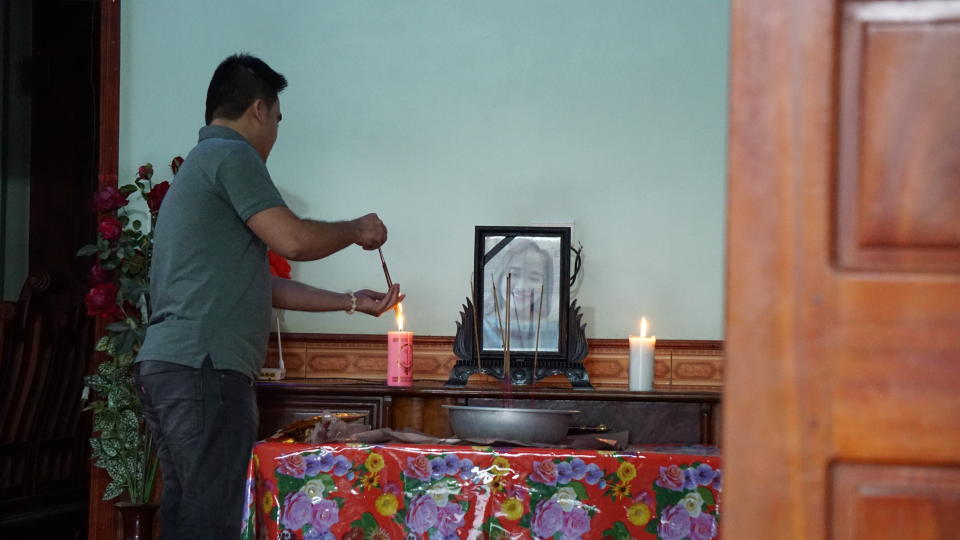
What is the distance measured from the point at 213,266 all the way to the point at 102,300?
1.02 meters

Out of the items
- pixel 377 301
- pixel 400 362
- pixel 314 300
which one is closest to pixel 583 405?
pixel 400 362

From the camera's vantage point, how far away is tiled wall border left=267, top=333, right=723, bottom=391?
3.14 m

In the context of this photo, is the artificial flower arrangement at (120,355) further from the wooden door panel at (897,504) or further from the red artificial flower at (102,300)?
the wooden door panel at (897,504)

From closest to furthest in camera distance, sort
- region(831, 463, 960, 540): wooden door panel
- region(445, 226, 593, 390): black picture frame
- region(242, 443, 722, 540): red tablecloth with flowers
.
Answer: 1. region(831, 463, 960, 540): wooden door panel
2. region(242, 443, 722, 540): red tablecloth with flowers
3. region(445, 226, 593, 390): black picture frame

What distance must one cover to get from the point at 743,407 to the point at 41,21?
4.54 meters

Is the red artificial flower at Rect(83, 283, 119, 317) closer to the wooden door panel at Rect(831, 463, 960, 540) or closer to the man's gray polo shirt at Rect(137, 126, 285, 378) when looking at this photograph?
the man's gray polo shirt at Rect(137, 126, 285, 378)

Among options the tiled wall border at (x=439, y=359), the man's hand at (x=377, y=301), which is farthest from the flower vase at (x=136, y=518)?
the man's hand at (x=377, y=301)

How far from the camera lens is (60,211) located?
15.4 feet

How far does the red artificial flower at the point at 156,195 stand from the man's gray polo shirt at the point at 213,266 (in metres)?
0.82

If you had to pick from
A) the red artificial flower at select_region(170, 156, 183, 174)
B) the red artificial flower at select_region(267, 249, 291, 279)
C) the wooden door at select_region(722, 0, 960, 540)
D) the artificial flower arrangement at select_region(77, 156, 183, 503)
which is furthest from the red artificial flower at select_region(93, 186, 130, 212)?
the wooden door at select_region(722, 0, 960, 540)

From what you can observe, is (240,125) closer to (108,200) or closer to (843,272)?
(108,200)

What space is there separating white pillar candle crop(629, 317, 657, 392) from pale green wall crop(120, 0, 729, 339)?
401 millimetres

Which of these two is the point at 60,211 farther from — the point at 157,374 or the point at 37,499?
the point at 157,374

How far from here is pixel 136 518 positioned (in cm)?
306
